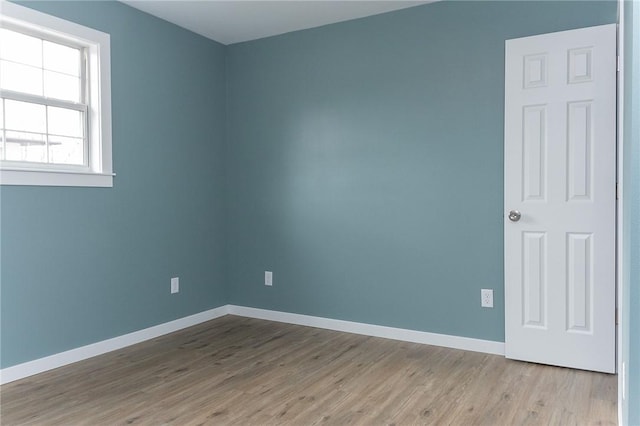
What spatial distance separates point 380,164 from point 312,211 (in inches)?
27.9

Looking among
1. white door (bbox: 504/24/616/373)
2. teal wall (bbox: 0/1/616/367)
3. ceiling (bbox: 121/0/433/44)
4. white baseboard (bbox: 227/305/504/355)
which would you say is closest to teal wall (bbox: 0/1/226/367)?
teal wall (bbox: 0/1/616/367)

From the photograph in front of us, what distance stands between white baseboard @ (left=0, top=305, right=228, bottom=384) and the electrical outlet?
2.27 m

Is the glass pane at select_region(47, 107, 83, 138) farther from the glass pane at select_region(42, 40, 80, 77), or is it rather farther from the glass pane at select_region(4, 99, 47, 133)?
the glass pane at select_region(42, 40, 80, 77)

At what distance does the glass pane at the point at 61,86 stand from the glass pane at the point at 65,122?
0.28ft

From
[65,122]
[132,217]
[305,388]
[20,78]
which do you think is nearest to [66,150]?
[65,122]

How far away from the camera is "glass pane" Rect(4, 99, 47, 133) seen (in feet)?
9.36

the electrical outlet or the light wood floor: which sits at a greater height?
the electrical outlet

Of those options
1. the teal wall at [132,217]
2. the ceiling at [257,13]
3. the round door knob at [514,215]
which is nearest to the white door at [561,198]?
the round door knob at [514,215]

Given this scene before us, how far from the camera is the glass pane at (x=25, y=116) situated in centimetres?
285

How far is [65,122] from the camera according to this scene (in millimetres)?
3174

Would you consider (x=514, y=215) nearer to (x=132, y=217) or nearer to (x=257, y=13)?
(x=257, y=13)

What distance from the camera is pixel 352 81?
12.5 ft

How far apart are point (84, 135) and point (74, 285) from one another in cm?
99

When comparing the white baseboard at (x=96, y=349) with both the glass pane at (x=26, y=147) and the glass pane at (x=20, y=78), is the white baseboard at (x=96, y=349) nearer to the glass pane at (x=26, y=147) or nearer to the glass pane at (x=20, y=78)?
the glass pane at (x=26, y=147)
